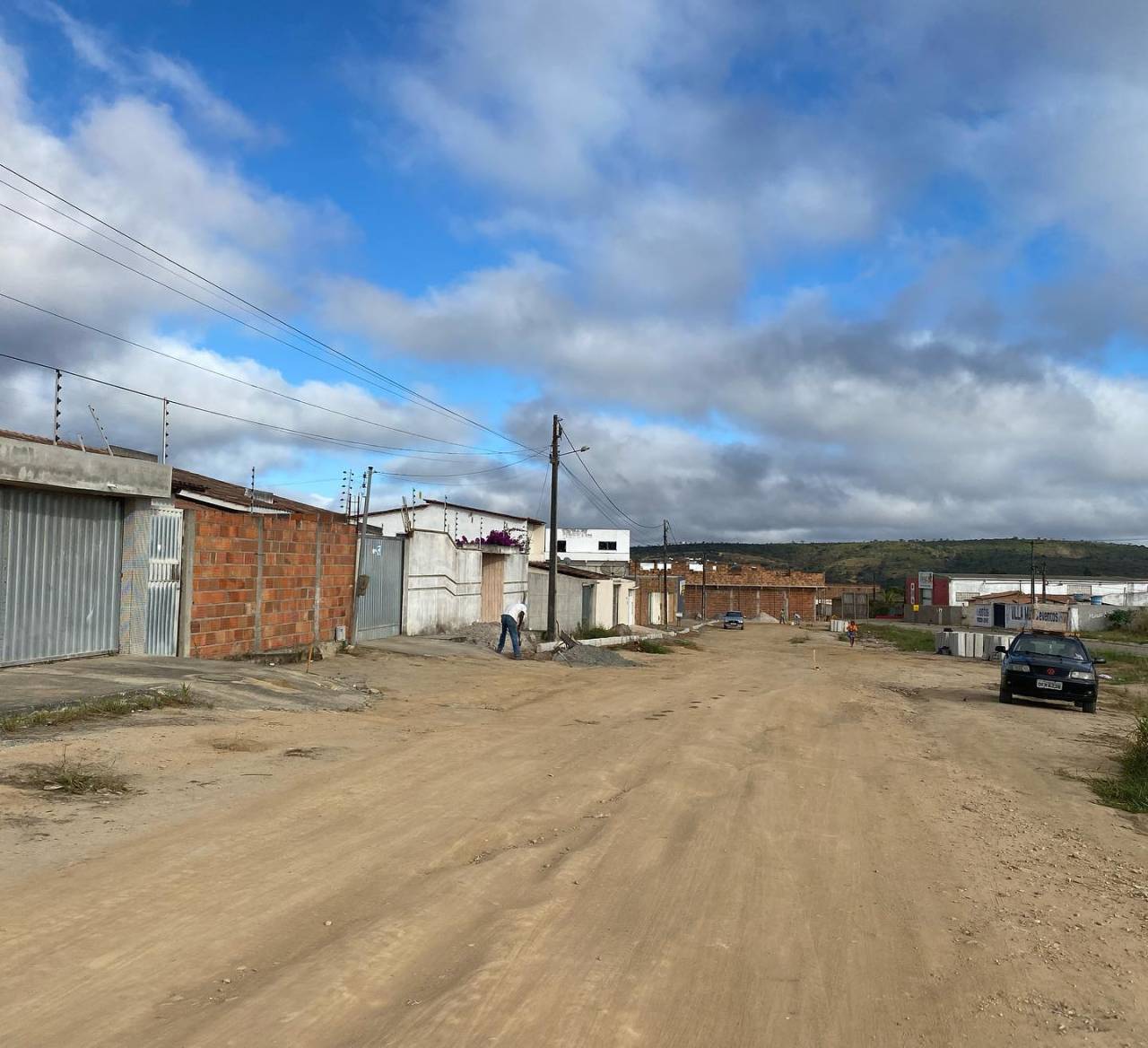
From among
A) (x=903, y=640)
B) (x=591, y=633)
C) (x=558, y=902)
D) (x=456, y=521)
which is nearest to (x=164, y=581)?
(x=558, y=902)

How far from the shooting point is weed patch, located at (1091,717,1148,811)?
902 centimetres

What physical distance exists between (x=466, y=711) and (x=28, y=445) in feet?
21.6

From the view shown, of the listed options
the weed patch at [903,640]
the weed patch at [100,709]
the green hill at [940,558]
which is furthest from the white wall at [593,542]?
the weed patch at [100,709]

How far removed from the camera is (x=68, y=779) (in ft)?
22.6

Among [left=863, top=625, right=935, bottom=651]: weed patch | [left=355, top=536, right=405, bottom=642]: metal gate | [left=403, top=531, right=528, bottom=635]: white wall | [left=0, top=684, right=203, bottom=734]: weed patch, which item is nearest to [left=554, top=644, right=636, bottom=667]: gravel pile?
[left=403, top=531, right=528, bottom=635]: white wall

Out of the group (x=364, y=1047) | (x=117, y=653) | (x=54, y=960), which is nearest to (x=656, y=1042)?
(x=364, y=1047)

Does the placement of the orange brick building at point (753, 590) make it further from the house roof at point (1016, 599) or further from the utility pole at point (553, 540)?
the utility pole at point (553, 540)

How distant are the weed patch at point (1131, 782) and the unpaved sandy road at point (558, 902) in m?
0.25

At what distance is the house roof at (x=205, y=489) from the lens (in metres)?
14.9

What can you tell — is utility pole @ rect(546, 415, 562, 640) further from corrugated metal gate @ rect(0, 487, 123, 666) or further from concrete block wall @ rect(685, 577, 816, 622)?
concrete block wall @ rect(685, 577, 816, 622)

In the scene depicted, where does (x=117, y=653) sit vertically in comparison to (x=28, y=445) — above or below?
below

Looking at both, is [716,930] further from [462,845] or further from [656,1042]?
[462,845]

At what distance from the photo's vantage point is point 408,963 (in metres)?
4.14

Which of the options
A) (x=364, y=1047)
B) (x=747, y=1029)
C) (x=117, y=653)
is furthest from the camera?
(x=117, y=653)
